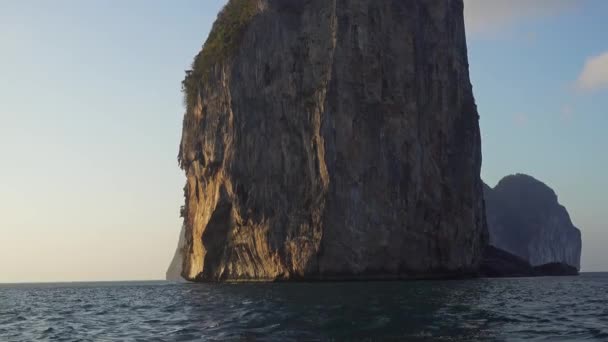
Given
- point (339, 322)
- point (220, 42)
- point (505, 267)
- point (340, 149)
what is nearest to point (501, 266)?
point (505, 267)

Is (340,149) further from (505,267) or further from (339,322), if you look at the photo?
(339,322)

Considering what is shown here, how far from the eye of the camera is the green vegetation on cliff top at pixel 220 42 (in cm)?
7719

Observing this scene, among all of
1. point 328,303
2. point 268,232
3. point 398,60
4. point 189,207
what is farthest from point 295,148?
point 328,303

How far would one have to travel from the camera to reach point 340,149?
221ft

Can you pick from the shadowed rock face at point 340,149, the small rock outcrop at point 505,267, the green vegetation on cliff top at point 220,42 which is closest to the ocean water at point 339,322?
the shadowed rock face at point 340,149

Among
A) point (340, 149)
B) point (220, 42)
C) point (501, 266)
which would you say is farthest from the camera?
point (501, 266)

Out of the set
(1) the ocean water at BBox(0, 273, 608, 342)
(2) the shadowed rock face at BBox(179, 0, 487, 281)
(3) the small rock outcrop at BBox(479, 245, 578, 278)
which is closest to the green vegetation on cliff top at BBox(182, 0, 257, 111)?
(2) the shadowed rock face at BBox(179, 0, 487, 281)

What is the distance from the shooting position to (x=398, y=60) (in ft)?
238

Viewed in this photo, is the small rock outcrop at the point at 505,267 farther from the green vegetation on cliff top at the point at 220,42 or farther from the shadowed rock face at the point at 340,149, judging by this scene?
the green vegetation on cliff top at the point at 220,42

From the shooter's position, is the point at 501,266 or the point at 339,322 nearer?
the point at 339,322

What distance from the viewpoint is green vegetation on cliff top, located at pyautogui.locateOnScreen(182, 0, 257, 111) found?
253 feet

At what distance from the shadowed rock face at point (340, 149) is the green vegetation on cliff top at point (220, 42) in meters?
1.08

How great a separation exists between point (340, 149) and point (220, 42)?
73.0ft

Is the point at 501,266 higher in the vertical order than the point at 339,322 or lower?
higher
